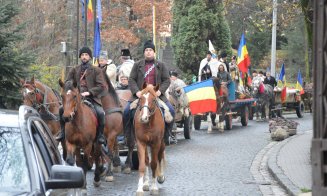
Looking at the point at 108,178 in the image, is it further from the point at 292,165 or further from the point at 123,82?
the point at 292,165

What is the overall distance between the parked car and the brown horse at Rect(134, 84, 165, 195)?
5.99 metres

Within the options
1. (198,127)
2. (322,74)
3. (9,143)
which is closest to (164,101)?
(322,74)

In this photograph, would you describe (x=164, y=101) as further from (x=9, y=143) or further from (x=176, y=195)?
(x=9, y=143)

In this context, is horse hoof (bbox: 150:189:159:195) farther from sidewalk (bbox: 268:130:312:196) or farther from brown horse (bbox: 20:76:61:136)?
brown horse (bbox: 20:76:61:136)

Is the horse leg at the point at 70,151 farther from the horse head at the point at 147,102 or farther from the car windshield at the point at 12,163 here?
the car windshield at the point at 12,163

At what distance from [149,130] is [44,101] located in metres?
3.61

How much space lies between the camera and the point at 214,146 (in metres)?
22.9

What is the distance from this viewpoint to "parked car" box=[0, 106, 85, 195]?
598 centimetres

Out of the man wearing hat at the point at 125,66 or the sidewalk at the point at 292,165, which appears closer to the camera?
the sidewalk at the point at 292,165

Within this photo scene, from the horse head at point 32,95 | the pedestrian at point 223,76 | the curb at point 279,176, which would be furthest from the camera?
the pedestrian at point 223,76

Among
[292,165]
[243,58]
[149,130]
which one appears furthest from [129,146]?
[243,58]

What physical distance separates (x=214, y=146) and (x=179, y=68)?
22.8m

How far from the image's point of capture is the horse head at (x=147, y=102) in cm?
1301

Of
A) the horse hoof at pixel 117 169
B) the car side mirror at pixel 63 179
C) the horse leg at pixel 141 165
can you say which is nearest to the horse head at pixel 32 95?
the horse hoof at pixel 117 169
